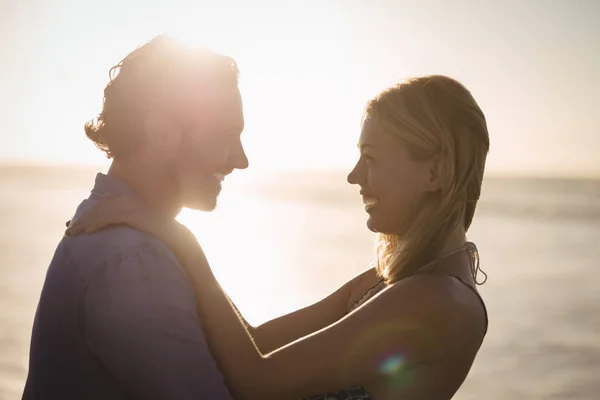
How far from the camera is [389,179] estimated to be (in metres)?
3.60

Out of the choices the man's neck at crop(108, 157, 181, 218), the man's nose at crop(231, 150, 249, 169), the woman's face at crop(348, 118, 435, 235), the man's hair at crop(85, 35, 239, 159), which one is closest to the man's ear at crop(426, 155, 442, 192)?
the woman's face at crop(348, 118, 435, 235)

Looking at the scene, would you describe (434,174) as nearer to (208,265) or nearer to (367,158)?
A: (367,158)

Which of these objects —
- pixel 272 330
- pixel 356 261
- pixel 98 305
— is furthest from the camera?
pixel 356 261

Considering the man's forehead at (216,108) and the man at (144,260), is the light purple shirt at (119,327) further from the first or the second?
the man's forehead at (216,108)

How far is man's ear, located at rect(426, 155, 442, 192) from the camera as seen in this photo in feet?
11.3

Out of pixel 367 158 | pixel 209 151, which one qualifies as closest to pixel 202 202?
pixel 209 151

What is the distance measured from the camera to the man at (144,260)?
8.54 feet

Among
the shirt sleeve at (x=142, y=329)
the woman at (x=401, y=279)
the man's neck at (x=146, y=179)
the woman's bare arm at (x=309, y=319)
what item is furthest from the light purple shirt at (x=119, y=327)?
the woman's bare arm at (x=309, y=319)

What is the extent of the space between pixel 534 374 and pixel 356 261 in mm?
12852

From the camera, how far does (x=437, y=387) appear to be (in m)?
3.26

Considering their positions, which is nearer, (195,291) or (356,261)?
(195,291)

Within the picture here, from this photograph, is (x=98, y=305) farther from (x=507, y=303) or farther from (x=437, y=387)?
(x=507, y=303)

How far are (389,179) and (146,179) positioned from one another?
3.99 ft

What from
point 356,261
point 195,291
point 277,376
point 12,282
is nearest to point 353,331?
point 277,376
